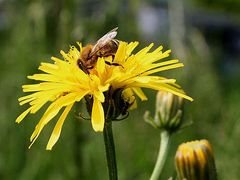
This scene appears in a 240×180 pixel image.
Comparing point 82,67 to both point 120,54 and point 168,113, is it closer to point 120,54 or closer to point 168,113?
point 120,54

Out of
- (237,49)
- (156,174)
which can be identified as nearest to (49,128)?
(156,174)

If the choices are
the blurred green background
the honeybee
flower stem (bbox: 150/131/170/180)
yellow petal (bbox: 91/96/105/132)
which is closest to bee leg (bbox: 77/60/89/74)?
the honeybee

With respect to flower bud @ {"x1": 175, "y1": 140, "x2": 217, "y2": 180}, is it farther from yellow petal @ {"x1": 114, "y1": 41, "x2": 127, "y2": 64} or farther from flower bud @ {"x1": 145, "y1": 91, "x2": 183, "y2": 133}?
yellow petal @ {"x1": 114, "y1": 41, "x2": 127, "y2": 64}

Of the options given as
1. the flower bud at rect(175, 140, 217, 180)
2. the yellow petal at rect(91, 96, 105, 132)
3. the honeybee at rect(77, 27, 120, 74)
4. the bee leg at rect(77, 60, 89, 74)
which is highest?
the honeybee at rect(77, 27, 120, 74)

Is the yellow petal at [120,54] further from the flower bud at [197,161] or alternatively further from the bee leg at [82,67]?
the flower bud at [197,161]

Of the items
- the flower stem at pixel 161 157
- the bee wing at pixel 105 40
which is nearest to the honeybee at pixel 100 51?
the bee wing at pixel 105 40

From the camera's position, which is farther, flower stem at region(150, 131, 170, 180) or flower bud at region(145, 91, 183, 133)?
flower bud at region(145, 91, 183, 133)
